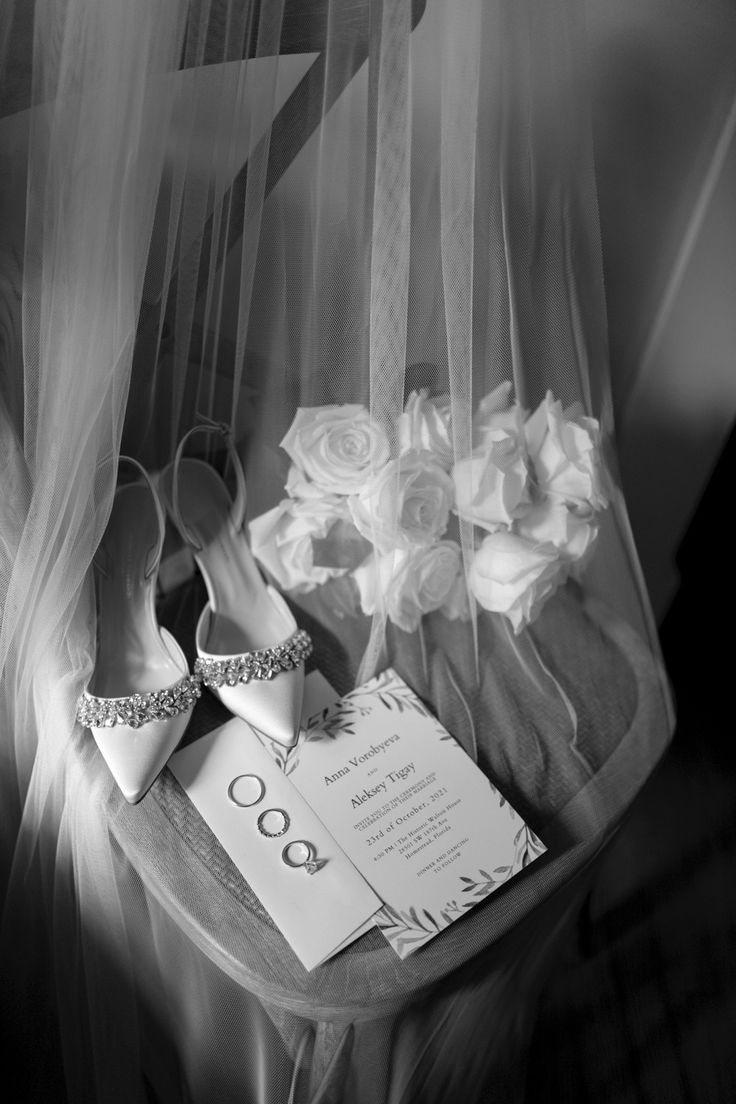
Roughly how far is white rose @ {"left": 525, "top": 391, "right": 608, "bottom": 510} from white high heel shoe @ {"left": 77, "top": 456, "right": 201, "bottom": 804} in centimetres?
31

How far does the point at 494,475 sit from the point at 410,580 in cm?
10

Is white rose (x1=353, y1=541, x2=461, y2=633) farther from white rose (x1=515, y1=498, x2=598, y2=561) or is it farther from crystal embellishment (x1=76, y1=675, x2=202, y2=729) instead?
crystal embellishment (x1=76, y1=675, x2=202, y2=729)

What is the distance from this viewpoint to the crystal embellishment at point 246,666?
60cm

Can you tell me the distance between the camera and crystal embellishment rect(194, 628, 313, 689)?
1.97 ft

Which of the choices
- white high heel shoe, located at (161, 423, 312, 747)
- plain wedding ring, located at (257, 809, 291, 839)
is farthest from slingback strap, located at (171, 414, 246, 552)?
plain wedding ring, located at (257, 809, 291, 839)

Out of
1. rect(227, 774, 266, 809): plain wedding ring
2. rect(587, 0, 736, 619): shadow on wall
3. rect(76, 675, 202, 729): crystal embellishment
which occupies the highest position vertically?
rect(587, 0, 736, 619): shadow on wall

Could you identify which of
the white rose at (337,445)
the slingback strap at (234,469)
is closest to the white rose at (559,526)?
the white rose at (337,445)

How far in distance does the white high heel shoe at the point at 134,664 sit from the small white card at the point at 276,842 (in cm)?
4

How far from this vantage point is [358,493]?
638 mm

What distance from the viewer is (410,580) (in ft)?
2.09

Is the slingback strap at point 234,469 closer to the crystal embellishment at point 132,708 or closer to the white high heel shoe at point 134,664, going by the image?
the white high heel shoe at point 134,664

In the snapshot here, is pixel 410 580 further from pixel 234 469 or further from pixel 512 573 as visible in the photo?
Result: pixel 234 469

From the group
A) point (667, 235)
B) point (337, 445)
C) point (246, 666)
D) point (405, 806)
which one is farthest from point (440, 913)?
point (667, 235)

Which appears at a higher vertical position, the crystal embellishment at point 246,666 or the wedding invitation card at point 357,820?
the crystal embellishment at point 246,666
